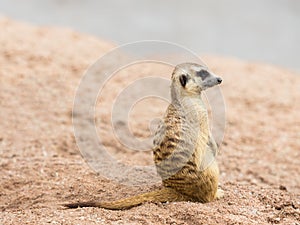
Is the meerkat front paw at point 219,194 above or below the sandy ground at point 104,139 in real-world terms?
above

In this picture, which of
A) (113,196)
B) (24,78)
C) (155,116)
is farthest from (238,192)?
(24,78)

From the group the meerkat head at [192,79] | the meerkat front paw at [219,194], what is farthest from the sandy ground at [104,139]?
the meerkat head at [192,79]

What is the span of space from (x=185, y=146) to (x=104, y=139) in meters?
1.80

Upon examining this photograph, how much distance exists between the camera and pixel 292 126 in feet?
15.2

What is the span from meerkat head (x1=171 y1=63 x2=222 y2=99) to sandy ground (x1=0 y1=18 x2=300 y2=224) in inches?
16.9

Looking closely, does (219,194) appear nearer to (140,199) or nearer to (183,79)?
(140,199)

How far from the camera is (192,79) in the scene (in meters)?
2.39

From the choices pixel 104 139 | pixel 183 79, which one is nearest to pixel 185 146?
pixel 183 79

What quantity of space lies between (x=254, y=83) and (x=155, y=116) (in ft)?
3.83

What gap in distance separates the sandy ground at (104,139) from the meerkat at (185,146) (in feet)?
0.20

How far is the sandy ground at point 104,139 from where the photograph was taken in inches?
94.7

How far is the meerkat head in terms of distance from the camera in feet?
7.84

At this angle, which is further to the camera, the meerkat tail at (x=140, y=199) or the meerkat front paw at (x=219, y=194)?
the meerkat front paw at (x=219, y=194)

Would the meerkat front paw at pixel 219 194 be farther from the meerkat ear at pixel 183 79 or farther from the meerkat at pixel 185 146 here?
the meerkat ear at pixel 183 79
